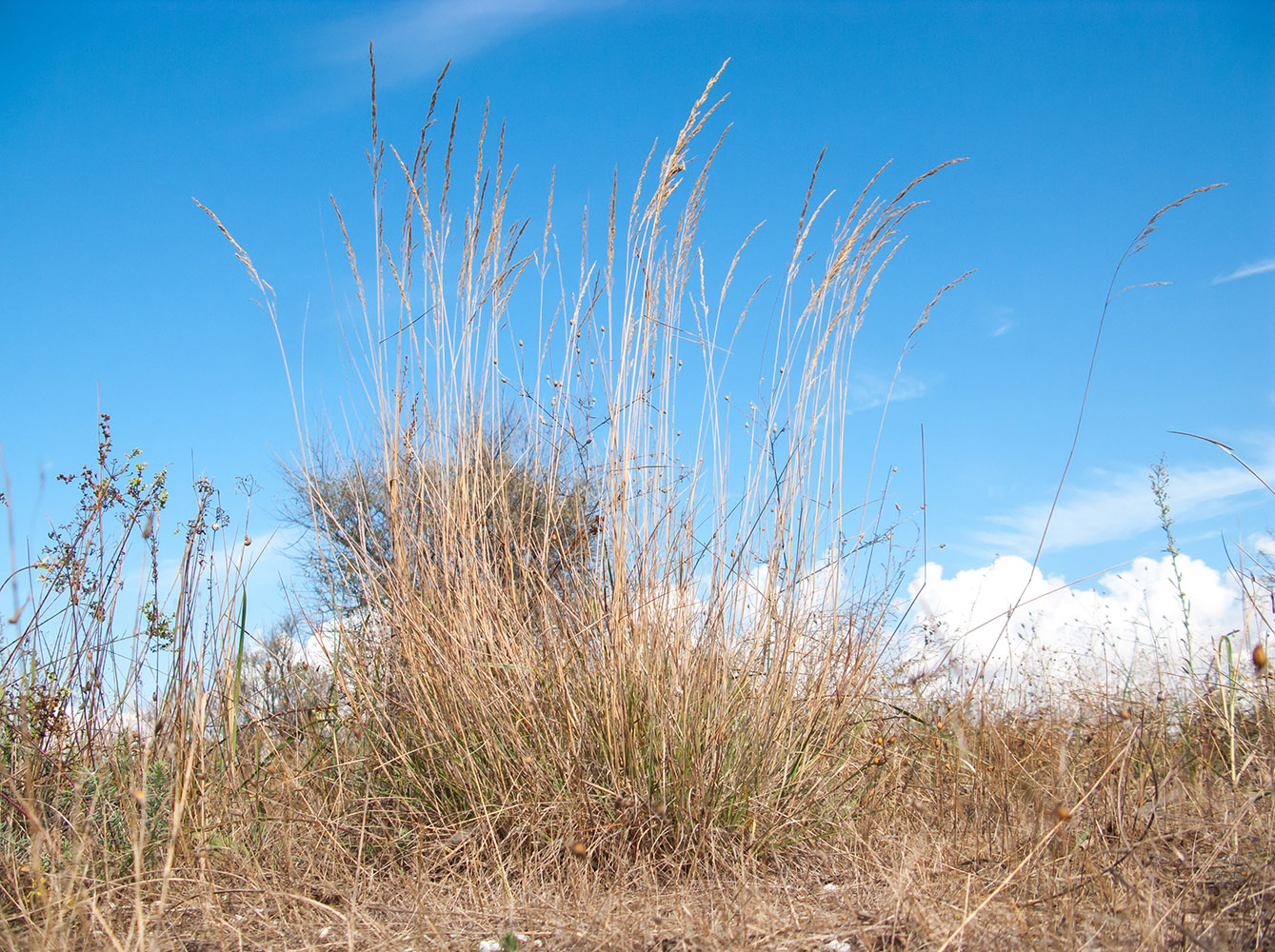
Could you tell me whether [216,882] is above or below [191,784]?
below

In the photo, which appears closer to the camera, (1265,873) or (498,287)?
(1265,873)

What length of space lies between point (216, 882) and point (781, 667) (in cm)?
139

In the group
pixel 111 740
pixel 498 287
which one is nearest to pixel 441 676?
pixel 111 740

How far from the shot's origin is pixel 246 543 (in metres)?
2.18

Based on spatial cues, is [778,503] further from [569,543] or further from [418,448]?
[418,448]

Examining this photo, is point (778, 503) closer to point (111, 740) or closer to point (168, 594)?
point (168, 594)

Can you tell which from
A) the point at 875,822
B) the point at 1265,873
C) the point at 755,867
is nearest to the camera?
the point at 1265,873

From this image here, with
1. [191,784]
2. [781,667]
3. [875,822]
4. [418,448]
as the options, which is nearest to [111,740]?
[191,784]

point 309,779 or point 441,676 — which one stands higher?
point 441,676

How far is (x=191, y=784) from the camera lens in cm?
196

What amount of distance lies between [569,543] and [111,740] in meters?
1.32

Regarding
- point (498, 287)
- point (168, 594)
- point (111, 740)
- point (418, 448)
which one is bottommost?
point (111, 740)

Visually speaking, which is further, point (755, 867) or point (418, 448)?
Result: point (418, 448)

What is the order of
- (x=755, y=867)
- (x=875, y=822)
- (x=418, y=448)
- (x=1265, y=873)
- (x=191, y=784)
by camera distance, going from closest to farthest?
(x=1265, y=873) < (x=755, y=867) < (x=191, y=784) < (x=875, y=822) < (x=418, y=448)
